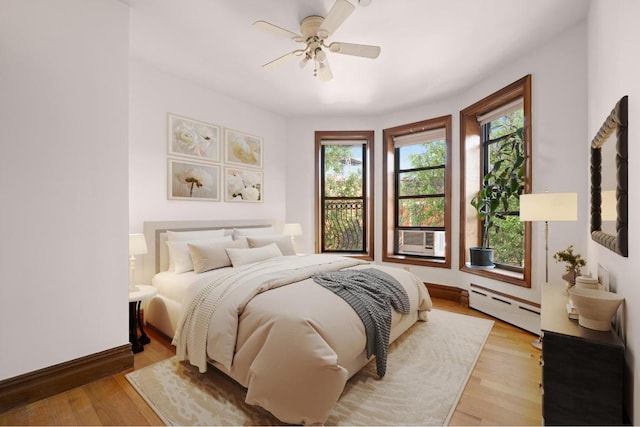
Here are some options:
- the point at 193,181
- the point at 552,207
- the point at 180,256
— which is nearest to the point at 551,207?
the point at 552,207

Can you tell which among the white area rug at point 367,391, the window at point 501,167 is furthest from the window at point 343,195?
the white area rug at point 367,391

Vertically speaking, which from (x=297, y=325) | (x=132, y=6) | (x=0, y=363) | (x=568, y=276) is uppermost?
(x=132, y=6)

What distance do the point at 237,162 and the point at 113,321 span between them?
2.50 m

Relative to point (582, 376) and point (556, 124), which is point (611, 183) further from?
point (556, 124)

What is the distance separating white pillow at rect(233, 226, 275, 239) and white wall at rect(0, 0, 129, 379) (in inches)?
62.8

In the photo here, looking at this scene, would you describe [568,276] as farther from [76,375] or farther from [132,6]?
[132,6]

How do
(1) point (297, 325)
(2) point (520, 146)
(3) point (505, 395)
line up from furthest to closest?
(2) point (520, 146), (3) point (505, 395), (1) point (297, 325)

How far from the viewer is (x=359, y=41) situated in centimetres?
269

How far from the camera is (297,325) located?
5.38 feet

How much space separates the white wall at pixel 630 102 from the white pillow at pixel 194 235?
11.2ft

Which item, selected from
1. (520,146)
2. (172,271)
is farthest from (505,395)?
(172,271)

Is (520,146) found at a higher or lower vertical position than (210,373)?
higher

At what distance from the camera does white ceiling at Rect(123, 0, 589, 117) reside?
226 cm

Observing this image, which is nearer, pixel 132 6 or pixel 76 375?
pixel 76 375
